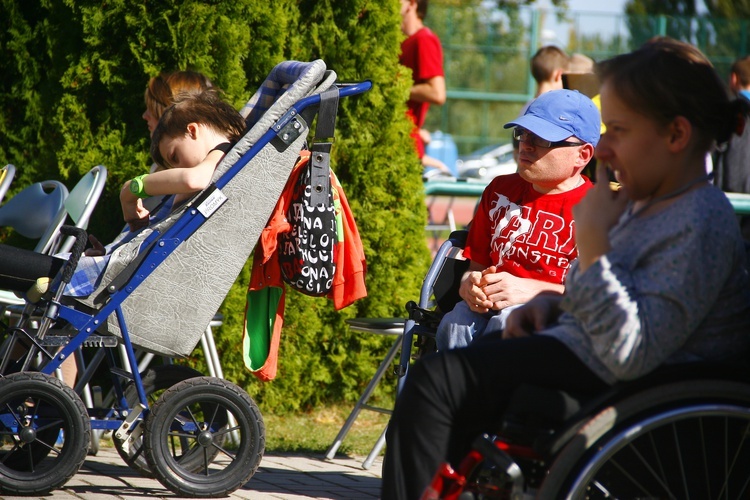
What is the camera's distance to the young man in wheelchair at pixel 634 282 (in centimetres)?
236

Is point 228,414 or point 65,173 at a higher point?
point 65,173

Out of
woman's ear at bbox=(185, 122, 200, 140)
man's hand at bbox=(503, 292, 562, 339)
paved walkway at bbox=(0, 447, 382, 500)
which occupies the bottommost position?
paved walkway at bbox=(0, 447, 382, 500)

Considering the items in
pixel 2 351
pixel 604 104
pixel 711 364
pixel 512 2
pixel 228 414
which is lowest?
pixel 228 414

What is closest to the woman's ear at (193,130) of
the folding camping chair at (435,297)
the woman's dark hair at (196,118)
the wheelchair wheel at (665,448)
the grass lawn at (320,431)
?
the woman's dark hair at (196,118)

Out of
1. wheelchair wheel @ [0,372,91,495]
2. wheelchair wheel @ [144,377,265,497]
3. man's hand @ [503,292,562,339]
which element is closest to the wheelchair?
man's hand @ [503,292,562,339]

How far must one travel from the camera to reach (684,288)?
2.35 metres

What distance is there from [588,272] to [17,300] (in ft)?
10.4

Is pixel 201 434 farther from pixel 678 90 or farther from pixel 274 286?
pixel 678 90

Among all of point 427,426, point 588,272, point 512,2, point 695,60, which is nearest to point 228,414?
point 427,426

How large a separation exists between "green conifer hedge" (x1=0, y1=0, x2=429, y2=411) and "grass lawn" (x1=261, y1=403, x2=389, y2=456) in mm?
90

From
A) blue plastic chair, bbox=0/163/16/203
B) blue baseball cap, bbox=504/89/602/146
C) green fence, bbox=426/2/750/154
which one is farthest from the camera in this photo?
green fence, bbox=426/2/750/154

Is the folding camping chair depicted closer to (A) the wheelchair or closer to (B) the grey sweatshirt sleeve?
(A) the wheelchair

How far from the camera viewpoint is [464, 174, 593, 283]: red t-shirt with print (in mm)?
3750

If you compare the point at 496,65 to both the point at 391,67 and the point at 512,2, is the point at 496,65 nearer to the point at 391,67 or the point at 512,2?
the point at 512,2
